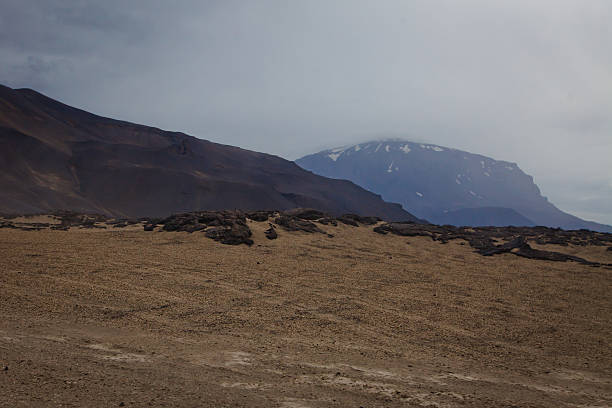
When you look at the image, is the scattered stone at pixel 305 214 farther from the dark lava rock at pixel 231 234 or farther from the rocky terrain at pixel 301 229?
the dark lava rock at pixel 231 234

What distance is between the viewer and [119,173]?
248ft

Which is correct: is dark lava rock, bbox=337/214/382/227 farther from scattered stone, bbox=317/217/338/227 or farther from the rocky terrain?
scattered stone, bbox=317/217/338/227

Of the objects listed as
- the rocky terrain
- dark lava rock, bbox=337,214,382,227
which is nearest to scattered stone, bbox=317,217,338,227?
the rocky terrain

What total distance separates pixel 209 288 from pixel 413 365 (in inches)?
199

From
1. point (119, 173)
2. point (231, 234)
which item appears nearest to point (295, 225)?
point (231, 234)

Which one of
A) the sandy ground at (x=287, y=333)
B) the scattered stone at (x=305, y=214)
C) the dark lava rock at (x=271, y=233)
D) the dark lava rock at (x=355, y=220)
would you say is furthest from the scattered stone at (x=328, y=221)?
the sandy ground at (x=287, y=333)

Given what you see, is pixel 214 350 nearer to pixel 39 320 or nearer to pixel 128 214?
pixel 39 320

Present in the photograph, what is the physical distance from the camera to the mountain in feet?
209

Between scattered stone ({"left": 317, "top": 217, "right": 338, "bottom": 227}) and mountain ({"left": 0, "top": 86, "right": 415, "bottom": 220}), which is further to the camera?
mountain ({"left": 0, "top": 86, "right": 415, "bottom": 220})

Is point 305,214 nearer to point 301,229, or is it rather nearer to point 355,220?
point 355,220

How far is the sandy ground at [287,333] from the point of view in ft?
13.8

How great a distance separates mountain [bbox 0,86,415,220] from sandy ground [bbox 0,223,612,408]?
166 ft

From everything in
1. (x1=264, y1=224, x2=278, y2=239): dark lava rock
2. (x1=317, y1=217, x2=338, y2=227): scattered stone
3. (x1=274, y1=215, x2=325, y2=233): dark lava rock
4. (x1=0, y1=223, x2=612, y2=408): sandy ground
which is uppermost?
(x1=317, y1=217, x2=338, y2=227): scattered stone

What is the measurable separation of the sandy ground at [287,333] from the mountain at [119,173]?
1990 inches
